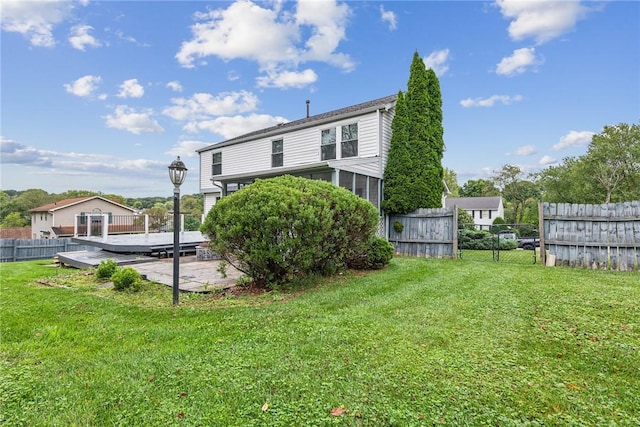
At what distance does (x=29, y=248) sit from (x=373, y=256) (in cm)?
1634

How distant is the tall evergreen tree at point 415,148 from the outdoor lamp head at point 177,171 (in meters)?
7.81

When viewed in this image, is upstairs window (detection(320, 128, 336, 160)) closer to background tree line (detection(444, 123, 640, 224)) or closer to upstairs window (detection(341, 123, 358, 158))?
upstairs window (detection(341, 123, 358, 158))

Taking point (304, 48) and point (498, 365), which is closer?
point (498, 365)

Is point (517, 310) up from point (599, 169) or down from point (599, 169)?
down

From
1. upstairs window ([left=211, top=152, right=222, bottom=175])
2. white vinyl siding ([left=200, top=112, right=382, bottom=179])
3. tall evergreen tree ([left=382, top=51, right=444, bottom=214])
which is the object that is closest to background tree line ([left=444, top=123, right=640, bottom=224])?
tall evergreen tree ([left=382, top=51, right=444, bottom=214])

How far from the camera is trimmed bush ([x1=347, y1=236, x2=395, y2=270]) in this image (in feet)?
24.1

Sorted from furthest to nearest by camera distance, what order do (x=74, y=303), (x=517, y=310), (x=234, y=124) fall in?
(x=234, y=124), (x=74, y=303), (x=517, y=310)

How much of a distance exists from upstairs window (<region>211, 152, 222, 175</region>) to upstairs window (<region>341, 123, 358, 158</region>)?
27.9 feet

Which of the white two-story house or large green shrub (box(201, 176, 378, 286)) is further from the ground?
the white two-story house

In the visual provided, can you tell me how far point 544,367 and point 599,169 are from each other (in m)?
29.9

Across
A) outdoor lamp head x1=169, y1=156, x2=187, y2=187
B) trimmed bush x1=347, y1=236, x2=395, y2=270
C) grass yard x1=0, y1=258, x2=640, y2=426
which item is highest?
outdoor lamp head x1=169, y1=156, x2=187, y2=187

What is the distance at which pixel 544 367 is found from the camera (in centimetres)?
255

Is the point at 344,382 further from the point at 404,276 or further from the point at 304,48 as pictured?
the point at 304,48

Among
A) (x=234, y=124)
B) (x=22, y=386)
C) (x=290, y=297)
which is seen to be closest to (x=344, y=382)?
(x=22, y=386)
